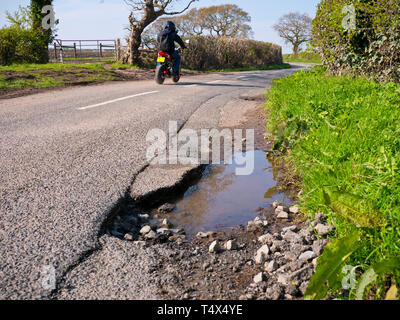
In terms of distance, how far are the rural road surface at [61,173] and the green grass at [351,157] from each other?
61.0 inches

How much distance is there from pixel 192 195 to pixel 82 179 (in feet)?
3.31

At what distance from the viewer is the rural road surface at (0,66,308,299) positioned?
6.61ft

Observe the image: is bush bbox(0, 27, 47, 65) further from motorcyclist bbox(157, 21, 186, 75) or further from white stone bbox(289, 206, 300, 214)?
white stone bbox(289, 206, 300, 214)

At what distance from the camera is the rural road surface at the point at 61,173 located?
79.3 inches

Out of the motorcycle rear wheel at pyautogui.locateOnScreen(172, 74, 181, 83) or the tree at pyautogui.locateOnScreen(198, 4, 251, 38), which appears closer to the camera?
the motorcycle rear wheel at pyautogui.locateOnScreen(172, 74, 181, 83)

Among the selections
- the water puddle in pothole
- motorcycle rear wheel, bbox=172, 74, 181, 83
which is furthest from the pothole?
motorcycle rear wheel, bbox=172, 74, 181, 83

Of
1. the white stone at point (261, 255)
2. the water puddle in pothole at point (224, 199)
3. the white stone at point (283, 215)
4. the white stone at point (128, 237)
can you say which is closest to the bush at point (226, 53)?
the water puddle in pothole at point (224, 199)

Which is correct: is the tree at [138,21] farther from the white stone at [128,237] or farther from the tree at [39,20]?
the white stone at [128,237]

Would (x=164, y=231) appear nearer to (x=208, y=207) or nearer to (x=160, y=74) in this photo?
(x=208, y=207)

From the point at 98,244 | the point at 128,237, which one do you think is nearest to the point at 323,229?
the point at 128,237

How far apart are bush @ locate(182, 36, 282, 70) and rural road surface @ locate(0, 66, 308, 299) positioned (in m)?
14.6
